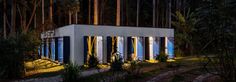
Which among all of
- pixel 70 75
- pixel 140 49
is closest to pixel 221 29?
pixel 70 75

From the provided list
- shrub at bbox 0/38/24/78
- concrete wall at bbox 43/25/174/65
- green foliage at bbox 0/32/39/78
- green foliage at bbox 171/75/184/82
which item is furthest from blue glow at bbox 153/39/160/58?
green foliage at bbox 171/75/184/82

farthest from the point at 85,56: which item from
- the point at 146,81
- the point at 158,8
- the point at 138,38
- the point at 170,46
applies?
the point at 158,8

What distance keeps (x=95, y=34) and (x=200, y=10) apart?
1607 cm

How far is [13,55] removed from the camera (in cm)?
1759

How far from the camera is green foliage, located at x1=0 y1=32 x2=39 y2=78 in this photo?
1761cm

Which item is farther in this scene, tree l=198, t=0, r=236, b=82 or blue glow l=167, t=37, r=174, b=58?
blue glow l=167, t=37, r=174, b=58

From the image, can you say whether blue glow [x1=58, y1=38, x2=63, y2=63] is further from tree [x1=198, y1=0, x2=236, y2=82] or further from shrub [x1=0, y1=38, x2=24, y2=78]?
tree [x1=198, y1=0, x2=236, y2=82]

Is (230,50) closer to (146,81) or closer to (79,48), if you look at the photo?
(146,81)

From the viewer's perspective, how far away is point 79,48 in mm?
22875

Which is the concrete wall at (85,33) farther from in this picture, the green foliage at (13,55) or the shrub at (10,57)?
the shrub at (10,57)

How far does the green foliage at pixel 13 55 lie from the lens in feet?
57.8

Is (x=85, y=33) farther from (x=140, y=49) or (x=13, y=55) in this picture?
(x=13, y=55)

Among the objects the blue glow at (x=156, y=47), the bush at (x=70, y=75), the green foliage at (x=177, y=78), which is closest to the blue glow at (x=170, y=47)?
the blue glow at (x=156, y=47)

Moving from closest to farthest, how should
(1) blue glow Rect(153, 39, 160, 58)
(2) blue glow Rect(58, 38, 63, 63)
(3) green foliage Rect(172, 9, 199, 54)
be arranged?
(2) blue glow Rect(58, 38, 63, 63) < (1) blue glow Rect(153, 39, 160, 58) < (3) green foliage Rect(172, 9, 199, 54)
